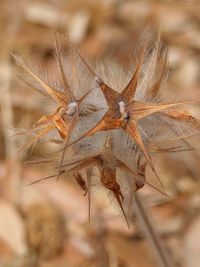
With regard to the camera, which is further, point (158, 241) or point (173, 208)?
point (173, 208)

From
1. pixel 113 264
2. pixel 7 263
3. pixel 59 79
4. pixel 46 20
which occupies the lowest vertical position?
pixel 113 264

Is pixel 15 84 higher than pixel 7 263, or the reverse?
pixel 15 84

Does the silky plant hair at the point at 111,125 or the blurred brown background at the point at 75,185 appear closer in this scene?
the silky plant hair at the point at 111,125

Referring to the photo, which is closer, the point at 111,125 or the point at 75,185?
Result: the point at 111,125

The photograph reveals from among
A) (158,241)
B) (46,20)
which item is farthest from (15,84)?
(158,241)

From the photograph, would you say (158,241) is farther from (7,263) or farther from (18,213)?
(18,213)
